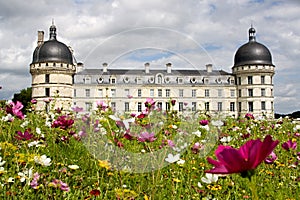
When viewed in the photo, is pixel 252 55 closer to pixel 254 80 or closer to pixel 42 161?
pixel 254 80

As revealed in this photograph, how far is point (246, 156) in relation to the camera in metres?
0.64

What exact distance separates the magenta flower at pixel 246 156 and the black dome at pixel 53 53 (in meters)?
49.3

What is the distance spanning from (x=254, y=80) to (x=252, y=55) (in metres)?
3.76

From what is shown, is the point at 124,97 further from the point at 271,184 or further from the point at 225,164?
the point at 225,164

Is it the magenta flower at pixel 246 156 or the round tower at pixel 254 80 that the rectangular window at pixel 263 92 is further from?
the magenta flower at pixel 246 156

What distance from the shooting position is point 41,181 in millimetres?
1701

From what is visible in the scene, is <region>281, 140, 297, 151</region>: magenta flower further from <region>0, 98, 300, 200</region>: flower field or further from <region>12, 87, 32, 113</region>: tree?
<region>12, 87, 32, 113</region>: tree

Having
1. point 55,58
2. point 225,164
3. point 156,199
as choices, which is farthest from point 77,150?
point 55,58

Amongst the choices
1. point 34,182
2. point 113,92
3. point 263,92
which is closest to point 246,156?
point 34,182

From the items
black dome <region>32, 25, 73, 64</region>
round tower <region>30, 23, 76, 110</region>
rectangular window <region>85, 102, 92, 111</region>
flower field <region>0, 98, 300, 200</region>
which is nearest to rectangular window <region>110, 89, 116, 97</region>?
rectangular window <region>85, 102, 92, 111</region>

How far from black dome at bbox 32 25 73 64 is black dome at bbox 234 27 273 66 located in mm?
24317

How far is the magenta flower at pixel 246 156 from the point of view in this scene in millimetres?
618

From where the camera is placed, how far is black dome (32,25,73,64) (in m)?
48.4

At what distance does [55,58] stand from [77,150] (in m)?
46.9
